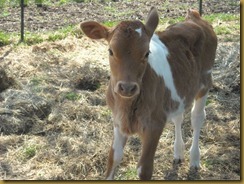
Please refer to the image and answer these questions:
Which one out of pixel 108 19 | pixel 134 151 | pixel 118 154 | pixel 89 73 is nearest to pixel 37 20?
pixel 108 19

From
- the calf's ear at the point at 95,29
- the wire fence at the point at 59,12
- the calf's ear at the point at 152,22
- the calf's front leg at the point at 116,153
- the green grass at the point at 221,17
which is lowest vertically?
the wire fence at the point at 59,12

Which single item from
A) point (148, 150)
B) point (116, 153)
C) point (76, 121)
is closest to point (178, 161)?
point (116, 153)

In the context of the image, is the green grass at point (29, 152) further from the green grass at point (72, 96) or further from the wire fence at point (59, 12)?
the wire fence at point (59, 12)

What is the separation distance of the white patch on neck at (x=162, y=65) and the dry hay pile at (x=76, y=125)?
3.03ft

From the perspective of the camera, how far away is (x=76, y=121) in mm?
6605

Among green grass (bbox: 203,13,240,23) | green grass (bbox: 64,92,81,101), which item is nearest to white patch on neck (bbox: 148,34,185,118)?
green grass (bbox: 64,92,81,101)

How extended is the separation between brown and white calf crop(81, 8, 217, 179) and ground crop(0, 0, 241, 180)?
46cm

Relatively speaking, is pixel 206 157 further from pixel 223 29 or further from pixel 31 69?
pixel 223 29

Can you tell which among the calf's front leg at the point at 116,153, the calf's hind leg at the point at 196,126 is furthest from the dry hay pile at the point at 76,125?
the calf's front leg at the point at 116,153

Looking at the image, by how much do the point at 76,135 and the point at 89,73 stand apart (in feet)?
6.85

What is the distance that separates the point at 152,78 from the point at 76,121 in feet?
7.55

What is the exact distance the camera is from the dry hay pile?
17.9ft

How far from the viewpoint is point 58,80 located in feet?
26.3

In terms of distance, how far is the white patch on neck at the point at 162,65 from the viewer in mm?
4746
